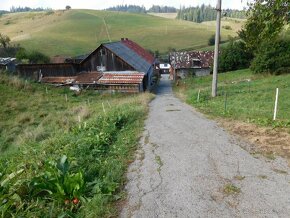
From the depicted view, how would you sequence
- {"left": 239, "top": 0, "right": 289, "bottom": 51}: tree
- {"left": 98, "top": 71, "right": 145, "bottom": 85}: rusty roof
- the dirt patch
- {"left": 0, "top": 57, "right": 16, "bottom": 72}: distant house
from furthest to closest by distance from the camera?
{"left": 0, "top": 57, "right": 16, "bottom": 72}: distant house, {"left": 98, "top": 71, "right": 145, "bottom": 85}: rusty roof, {"left": 239, "top": 0, "right": 289, "bottom": 51}: tree, the dirt patch

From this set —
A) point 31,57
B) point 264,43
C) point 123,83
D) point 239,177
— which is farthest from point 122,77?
point 239,177

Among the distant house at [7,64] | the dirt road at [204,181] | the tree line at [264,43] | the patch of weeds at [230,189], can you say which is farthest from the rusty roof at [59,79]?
the patch of weeds at [230,189]

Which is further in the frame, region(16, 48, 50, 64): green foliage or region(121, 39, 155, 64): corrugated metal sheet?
region(16, 48, 50, 64): green foliage

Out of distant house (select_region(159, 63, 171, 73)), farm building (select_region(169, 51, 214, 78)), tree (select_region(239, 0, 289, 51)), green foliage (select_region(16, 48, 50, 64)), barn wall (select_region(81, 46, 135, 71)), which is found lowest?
distant house (select_region(159, 63, 171, 73))

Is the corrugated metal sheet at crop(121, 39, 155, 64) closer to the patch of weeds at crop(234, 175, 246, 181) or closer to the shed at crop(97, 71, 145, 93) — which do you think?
the shed at crop(97, 71, 145, 93)

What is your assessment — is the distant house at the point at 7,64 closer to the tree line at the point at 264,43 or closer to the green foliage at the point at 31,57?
the green foliage at the point at 31,57

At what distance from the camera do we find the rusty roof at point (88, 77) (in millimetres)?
35906

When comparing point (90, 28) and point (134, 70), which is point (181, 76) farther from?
point (90, 28)

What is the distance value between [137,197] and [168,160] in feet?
7.13

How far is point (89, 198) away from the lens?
5777mm

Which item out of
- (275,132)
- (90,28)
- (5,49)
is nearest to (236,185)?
(275,132)

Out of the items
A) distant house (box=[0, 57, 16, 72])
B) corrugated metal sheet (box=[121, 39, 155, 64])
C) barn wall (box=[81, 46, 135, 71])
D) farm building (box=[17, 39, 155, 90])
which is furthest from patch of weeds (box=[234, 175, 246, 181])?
corrugated metal sheet (box=[121, 39, 155, 64])

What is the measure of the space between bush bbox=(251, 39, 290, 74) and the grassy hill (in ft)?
164

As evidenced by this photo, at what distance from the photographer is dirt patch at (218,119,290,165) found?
8.38m
